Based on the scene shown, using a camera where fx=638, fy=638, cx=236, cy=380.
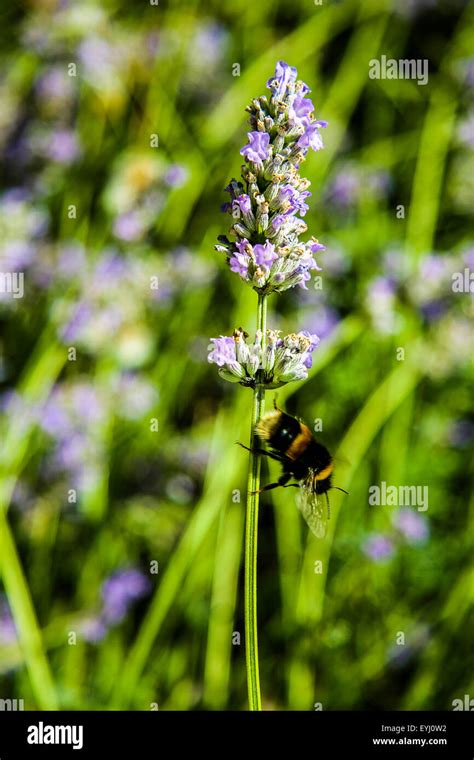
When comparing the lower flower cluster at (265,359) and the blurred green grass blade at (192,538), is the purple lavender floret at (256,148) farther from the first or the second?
the blurred green grass blade at (192,538)

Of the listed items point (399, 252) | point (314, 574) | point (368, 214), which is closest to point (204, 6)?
point (368, 214)

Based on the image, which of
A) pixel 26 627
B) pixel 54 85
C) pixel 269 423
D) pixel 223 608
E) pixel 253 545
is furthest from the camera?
pixel 54 85

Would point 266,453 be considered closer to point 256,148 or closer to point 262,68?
point 256,148

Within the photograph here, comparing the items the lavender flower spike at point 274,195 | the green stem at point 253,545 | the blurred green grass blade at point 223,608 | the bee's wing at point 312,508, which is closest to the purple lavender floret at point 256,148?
the lavender flower spike at point 274,195

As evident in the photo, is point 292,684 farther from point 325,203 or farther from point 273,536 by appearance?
point 325,203

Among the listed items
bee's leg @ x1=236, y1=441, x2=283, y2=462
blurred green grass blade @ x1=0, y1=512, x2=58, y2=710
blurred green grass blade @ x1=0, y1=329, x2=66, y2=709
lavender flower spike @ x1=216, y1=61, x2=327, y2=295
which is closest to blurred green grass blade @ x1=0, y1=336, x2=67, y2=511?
blurred green grass blade @ x1=0, y1=329, x2=66, y2=709

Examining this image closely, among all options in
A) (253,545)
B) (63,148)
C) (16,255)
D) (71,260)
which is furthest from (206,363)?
(253,545)
